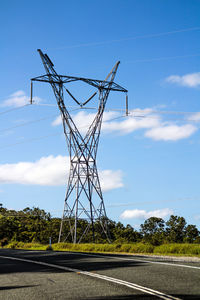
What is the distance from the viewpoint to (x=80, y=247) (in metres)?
23.5

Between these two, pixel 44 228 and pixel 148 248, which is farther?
pixel 44 228

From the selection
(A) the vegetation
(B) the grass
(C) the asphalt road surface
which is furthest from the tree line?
(C) the asphalt road surface

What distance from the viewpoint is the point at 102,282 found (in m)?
7.98

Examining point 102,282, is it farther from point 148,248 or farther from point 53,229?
point 53,229

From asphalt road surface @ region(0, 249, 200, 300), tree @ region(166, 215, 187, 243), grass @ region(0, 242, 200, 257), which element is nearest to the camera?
asphalt road surface @ region(0, 249, 200, 300)

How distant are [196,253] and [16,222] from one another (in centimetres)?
6710

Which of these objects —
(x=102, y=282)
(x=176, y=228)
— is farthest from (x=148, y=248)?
(x=176, y=228)

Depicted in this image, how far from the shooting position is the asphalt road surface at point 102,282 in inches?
265

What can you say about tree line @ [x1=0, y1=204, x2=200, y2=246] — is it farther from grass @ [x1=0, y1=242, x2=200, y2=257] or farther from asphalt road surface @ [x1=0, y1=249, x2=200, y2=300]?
asphalt road surface @ [x1=0, y1=249, x2=200, y2=300]

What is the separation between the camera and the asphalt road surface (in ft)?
22.1

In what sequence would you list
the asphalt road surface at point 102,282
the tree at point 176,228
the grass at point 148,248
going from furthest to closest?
the tree at point 176,228 < the grass at point 148,248 < the asphalt road surface at point 102,282

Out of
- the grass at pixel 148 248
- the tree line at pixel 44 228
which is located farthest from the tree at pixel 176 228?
the grass at pixel 148 248

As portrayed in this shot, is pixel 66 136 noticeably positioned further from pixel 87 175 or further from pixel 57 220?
pixel 57 220

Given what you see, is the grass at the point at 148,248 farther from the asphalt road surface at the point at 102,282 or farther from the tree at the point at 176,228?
the tree at the point at 176,228
